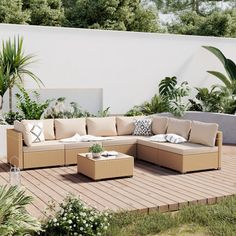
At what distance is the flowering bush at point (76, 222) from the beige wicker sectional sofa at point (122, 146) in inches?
136

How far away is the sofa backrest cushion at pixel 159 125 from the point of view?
9703 millimetres

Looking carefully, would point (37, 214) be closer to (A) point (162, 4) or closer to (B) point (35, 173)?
(B) point (35, 173)

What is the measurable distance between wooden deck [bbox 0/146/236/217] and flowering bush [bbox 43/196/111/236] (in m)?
0.68

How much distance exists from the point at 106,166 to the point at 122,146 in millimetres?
1798

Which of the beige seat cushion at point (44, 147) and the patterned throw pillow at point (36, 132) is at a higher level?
the patterned throw pillow at point (36, 132)

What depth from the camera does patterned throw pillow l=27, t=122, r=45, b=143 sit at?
8492mm

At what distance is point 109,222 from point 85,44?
7.70 meters

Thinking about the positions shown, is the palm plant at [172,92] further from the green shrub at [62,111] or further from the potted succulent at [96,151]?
the potted succulent at [96,151]

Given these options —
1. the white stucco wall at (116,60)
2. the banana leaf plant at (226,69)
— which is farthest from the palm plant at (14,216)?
the banana leaf plant at (226,69)

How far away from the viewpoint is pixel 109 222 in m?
5.24

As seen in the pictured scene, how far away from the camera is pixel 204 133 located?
8.43 m

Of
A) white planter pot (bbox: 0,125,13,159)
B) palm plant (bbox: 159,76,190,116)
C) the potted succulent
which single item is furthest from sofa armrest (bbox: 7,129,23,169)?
palm plant (bbox: 159,76,190,116)

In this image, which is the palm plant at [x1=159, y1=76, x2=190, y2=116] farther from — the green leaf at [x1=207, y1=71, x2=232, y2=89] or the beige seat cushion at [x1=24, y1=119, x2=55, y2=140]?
the beige seat cushion at [x1=24, y1=119, x2=55, y2=140]

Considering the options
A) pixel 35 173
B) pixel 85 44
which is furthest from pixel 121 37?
pixel 35 173
